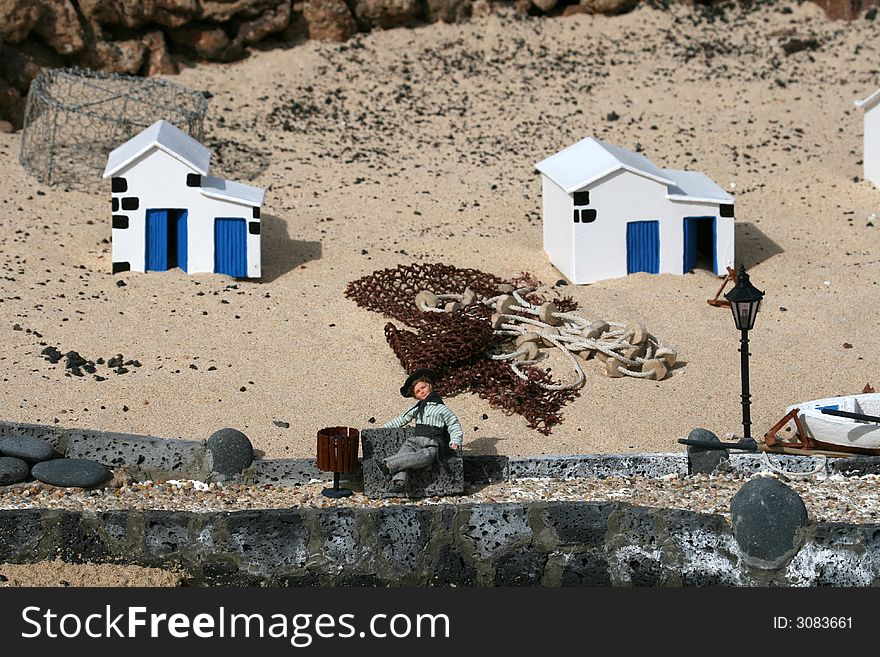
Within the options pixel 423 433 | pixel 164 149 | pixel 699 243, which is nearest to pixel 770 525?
pixel 423 433

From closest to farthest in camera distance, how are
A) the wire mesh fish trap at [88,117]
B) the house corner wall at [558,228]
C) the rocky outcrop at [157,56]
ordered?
1. the house corner wall at [558,228]
2. the wire mesh fish trap at [88,117]
3. the rocky outcrop at [157,56]

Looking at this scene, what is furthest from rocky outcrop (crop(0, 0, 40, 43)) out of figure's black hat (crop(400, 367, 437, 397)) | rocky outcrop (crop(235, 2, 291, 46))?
figure's black hat (crop(400, 367, 437, 397))

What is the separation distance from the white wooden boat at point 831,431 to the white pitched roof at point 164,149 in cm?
962

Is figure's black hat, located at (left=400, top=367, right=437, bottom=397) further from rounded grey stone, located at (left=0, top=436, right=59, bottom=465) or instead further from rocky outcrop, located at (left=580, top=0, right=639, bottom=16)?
rocky outcrop, located at (left=580, top=0, right=639, bottom=16)

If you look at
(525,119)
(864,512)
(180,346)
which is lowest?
(864,512)

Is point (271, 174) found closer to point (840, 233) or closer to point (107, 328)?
point (107, 328)

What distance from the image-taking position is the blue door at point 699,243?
1859cm

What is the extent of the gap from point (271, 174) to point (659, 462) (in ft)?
42.0

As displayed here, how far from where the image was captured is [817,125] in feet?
82.7

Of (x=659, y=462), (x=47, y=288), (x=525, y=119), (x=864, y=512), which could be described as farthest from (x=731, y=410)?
(x=525, y=119)

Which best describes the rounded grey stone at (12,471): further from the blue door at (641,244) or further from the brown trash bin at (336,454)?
the blue door at (641,244)

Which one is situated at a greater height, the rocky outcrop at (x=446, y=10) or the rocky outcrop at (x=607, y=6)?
the rocky outcrop at (x=607, y=6)

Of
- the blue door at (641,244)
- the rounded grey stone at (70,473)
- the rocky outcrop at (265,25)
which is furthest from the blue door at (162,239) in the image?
the rocky outcrop at (265,25)

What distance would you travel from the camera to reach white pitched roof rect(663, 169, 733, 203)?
1852 centimetres
